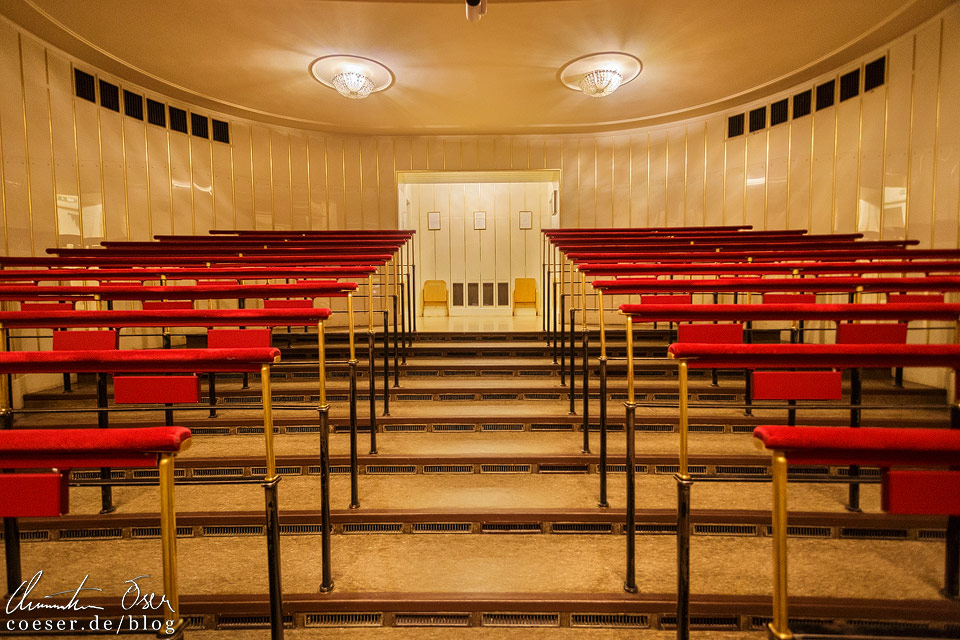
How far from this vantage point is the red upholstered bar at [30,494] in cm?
94

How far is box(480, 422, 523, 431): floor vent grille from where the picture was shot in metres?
2.80

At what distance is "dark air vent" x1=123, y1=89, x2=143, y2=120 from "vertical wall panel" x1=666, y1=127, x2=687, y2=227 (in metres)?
6.53

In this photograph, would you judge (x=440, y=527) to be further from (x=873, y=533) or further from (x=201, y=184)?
(x=201, y=184)

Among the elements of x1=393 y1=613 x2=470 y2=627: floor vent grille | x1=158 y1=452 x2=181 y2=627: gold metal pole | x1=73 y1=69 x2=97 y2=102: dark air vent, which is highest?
x1=73 y1=69 x2=97 y2=102: dark air vent

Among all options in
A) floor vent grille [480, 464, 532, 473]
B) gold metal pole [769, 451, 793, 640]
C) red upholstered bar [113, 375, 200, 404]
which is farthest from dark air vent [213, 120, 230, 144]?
gold metal pole [769, 451, 793, 640]

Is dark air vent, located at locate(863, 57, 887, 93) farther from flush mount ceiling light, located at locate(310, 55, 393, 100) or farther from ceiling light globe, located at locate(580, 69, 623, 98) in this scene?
flush mount ceiling light, located at locate(310, 55, 393, 100)

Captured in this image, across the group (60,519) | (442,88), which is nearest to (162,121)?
(442,88)

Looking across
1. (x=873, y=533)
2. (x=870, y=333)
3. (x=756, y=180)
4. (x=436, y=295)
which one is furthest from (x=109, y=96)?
(x=756, y=180)

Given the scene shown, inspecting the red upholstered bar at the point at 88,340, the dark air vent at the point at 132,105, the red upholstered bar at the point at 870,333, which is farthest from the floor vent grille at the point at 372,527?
the dark air vent at the point at 132,105

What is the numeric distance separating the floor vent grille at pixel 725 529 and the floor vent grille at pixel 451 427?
130 centimetres

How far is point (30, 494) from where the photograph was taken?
3.10 feet

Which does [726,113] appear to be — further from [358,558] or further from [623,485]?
[358,558]

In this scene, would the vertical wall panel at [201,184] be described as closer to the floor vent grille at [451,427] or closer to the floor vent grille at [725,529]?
the floor vent grille at [451,427]

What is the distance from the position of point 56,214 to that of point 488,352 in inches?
160
